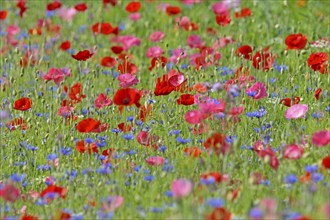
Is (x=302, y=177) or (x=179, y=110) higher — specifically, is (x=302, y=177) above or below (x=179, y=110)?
above

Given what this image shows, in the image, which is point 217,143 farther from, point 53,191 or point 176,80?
point 176,80

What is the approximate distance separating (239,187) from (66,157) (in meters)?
0.97

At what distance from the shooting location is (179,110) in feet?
14.8

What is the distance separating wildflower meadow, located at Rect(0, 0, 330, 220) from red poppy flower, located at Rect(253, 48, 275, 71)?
0.04ft

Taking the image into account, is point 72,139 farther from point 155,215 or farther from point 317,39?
point 317,39

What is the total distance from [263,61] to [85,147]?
1.65 meters

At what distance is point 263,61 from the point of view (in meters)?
4.99

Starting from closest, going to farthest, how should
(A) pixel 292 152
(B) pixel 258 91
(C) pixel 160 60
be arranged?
1. (A) pixel 292 152
2. (B) pixel 258 91
3. (C) pixel 160 60

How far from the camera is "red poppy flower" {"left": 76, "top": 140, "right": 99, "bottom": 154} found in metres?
3.63

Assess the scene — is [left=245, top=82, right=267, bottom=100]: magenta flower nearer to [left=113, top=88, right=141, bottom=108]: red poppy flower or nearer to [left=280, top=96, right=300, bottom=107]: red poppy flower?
[left=280, top=96, right=300, bottom=107]: red poppy flower

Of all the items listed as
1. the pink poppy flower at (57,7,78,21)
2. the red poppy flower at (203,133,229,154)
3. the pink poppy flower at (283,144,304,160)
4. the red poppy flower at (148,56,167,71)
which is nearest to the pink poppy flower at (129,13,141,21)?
the pink poppy flower at (57,7,78,21)


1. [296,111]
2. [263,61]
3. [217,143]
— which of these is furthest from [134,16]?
[217,143]

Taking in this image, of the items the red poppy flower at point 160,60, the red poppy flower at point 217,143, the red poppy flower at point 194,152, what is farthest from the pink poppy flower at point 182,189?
the red poppy flower at point 160,60

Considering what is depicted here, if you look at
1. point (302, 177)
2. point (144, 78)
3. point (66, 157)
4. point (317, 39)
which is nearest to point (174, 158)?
point (66, 157)
